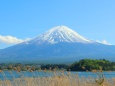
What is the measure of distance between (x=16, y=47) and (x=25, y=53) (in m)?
16.7

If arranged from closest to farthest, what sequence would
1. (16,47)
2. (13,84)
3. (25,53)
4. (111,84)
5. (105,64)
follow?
(111,84), (13,84), (105,64), (25,53), (16,47)

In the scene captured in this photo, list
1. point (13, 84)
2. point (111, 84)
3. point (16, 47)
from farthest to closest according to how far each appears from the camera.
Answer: point (16, 47)
point (13, 84)
point (111, 84)

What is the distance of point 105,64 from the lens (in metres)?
48.1

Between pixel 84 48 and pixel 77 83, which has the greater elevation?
pixel 84 48

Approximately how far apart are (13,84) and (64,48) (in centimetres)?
18282

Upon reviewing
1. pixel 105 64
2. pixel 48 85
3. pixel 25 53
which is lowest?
pixel 48 85

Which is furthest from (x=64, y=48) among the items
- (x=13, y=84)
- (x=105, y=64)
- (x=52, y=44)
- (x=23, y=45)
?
(x=13, y=84)

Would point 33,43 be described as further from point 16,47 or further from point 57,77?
point 57,77

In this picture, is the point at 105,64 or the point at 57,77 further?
the point at 105,64

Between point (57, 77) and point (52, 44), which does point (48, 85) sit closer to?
point (57, 77)

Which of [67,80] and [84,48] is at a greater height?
[84,48]

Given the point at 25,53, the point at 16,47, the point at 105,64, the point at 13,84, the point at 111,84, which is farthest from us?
the point at 16,47

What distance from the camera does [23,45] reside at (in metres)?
190

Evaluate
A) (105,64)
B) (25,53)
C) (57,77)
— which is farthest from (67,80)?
(25,53)
